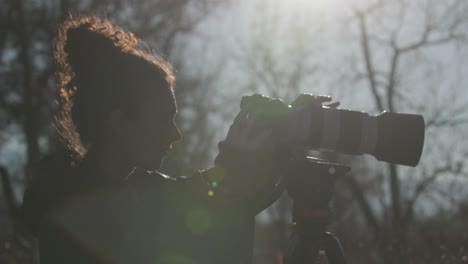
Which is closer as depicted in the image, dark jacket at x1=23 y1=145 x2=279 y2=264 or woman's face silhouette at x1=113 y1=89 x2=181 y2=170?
dark jacket at x1=23 y1=145 x2=279 y2=264

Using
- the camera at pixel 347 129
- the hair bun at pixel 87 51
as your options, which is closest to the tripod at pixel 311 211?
the camera at pixel 347 129

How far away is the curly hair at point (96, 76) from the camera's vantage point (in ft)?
9.72

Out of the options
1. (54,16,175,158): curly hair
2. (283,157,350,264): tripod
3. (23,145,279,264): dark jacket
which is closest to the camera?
(23,145,279,264): dark jacket

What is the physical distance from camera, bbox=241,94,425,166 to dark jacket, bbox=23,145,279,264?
219mm

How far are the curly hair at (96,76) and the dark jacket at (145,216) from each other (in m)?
0.23

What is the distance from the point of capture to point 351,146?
2.94 meters

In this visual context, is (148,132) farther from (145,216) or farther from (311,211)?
(311,211)

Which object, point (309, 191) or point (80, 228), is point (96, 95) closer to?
point (80, 228)

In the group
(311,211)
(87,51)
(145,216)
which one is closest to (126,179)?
(145,216)

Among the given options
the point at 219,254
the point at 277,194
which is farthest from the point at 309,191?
the point at 219,254

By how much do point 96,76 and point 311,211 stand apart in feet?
3.49

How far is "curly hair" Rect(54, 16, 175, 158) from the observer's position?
2.96 m

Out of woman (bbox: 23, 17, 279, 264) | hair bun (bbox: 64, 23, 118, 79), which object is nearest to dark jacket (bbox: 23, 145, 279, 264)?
woman (bbox: 23, 17, 279, 264)

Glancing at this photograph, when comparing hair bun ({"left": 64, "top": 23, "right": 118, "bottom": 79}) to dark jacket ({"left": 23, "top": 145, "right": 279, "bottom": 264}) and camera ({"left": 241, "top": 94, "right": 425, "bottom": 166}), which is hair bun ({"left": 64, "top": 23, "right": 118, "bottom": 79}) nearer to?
dark jacket ({"left": 23, "top": 145, "right": 279, "bottom": 264})
